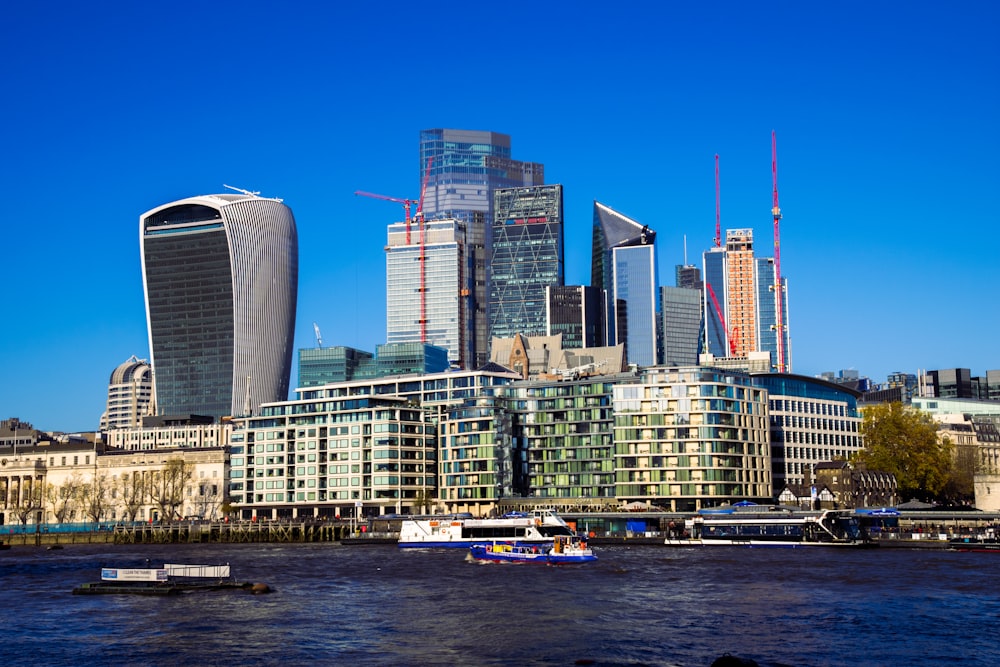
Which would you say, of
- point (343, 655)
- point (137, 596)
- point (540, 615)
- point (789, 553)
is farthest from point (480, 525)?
point (343, 655)

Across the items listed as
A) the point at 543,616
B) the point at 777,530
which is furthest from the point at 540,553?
the point at 543,616

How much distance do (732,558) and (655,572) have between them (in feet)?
76.4

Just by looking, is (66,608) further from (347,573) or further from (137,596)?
(347,573)

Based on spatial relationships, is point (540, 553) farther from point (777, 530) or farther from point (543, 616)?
point (543, 616)

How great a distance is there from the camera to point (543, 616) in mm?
98812

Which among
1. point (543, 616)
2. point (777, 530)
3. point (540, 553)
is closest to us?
point (543, 616)

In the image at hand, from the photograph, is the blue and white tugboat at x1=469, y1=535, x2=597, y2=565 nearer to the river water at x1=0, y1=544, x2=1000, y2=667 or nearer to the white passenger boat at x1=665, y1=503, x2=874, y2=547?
the river water at x1=0, y1=544, x2=1000, y2=667

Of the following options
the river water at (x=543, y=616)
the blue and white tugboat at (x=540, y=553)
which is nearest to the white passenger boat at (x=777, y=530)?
the river water at (x=543, y=616)

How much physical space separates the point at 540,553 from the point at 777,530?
155ft

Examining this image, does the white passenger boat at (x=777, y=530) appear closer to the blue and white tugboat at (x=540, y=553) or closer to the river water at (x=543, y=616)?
the river water at (x=543, y=616)

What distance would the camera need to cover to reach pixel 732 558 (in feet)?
516

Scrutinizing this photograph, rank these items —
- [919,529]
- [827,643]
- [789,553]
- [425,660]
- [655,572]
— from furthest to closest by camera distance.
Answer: [919,529]
[789,553]
[655,572]
[827,643]
[425,660]

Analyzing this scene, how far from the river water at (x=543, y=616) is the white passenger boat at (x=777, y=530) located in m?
32.9

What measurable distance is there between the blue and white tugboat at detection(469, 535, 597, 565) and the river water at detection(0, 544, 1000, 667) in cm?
604
